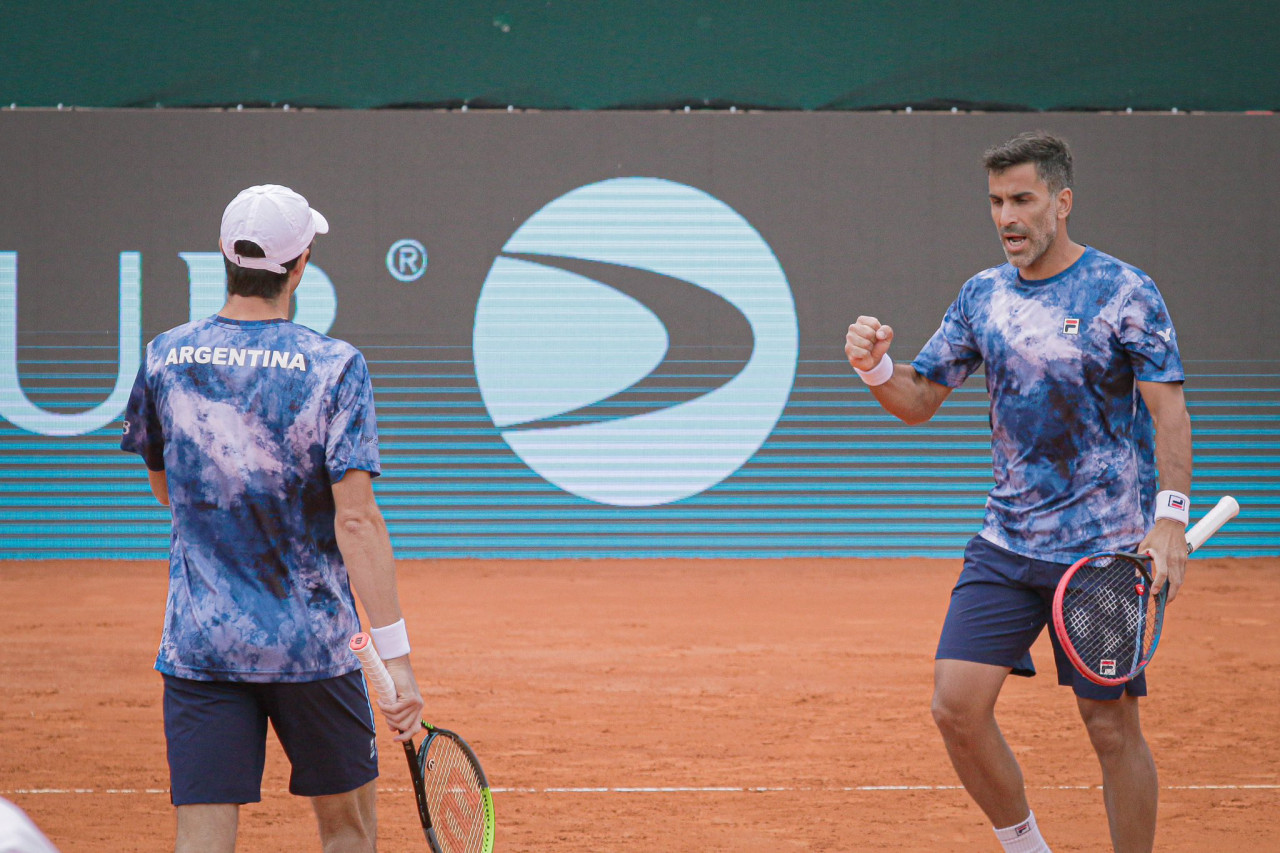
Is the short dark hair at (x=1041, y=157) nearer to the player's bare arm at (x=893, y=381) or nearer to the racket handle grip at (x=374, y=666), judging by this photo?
the player's bare arm at (x=893, y=381)

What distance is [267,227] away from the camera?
2.53 meters

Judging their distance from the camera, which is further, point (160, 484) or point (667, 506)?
point (667, 506)

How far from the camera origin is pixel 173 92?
1045 centimetres

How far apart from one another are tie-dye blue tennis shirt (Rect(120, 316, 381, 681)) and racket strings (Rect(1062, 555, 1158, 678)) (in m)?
1.73

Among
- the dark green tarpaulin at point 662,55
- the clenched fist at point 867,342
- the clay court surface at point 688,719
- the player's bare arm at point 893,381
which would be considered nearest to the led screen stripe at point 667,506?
the clay court surface at point 688,719

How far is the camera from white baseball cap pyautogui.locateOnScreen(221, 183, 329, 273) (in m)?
2.53

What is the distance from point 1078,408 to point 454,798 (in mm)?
1804

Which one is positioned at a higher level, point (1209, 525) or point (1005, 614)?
point (1209, 525)

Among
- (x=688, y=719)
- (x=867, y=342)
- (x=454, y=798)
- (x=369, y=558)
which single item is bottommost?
(x=688, y=719)

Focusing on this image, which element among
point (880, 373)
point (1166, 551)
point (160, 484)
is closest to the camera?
point (160, 484)

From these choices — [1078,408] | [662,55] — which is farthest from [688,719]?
[662,55]

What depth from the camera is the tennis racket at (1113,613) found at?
10.2 feet

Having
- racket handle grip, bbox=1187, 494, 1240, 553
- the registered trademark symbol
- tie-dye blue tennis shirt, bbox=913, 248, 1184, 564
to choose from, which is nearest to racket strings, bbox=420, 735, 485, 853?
tie-dye blue tennis shirt, bbox=913, 248, 1184, 564

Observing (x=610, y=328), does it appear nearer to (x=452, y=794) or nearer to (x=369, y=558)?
(x=452, y=794)
